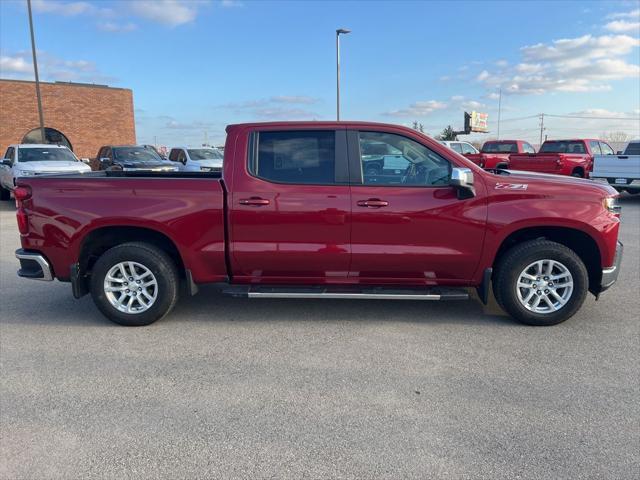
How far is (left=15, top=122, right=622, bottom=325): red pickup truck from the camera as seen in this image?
4.37 m

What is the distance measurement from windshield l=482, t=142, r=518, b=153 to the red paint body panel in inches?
709

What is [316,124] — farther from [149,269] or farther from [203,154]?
[203,154]

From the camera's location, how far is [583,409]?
3.13 m

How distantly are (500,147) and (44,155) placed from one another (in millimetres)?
18143

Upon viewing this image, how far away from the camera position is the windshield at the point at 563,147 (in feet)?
59.0

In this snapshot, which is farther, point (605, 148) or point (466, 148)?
point (466, 148)

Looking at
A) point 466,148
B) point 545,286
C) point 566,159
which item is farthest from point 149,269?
point 466,148

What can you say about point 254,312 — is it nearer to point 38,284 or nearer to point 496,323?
point 496,323

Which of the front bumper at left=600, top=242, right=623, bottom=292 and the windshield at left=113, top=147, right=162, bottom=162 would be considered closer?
the front bumper at left=600, top=242, right=623, bottom=292

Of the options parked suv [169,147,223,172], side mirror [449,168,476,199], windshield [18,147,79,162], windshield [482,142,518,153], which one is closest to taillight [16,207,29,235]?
side mirror [449,168,476,199]

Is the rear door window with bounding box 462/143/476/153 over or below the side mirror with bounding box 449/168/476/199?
over

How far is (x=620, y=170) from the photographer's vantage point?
47.4 feet

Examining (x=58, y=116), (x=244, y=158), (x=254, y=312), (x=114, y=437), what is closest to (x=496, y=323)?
(x=254, y=312)

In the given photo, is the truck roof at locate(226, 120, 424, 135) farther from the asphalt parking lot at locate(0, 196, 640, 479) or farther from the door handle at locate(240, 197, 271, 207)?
the asphalt parking lot at locate(0, 196, 640, 479)
